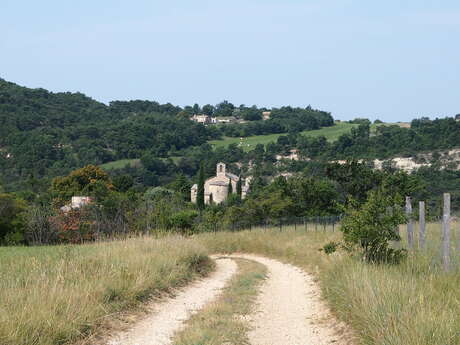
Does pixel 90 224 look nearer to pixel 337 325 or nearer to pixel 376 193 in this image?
pixel 376 193

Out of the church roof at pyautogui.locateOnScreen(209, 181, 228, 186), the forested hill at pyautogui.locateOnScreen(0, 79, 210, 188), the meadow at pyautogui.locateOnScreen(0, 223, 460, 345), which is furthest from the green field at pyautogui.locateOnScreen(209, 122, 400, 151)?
the meadow at pyautogui.locateOnScreen(0, 223, 460, 345)

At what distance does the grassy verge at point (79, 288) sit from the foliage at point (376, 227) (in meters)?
4.53

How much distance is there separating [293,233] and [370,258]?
19967 mm

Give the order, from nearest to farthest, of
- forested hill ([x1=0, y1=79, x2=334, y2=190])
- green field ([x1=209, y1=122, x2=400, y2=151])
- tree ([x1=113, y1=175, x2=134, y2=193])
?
1. tree ([x1=113, y1=175, x2=134, y2=193])
2. forested hill ([x1=0, y1=79, x2=334, y2=190])
3. green field ([x1=209, y1=122, x2=400, y2=151])

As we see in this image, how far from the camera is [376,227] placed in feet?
46.3

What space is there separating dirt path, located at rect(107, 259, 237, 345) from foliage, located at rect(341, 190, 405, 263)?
11.9ft

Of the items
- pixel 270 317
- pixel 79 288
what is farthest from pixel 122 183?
pixel 79 288

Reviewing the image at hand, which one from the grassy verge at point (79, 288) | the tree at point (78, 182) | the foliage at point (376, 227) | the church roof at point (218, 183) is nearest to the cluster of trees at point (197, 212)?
the grassy verge at point (79, 288)

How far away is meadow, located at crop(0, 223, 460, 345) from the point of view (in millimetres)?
Result: 7538

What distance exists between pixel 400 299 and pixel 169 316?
4.60 meters

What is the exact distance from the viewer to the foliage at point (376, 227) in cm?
1403

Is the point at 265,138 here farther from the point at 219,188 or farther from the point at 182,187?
the point at 182,187

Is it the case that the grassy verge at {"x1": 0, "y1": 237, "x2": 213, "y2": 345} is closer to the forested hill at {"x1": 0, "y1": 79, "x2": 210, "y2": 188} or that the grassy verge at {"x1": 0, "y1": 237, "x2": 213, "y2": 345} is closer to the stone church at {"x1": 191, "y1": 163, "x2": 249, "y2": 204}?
the stone church at {"x1": 191, "y1": 163, "x2": 249, "y2": 204}

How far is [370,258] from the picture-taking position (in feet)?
45.8
